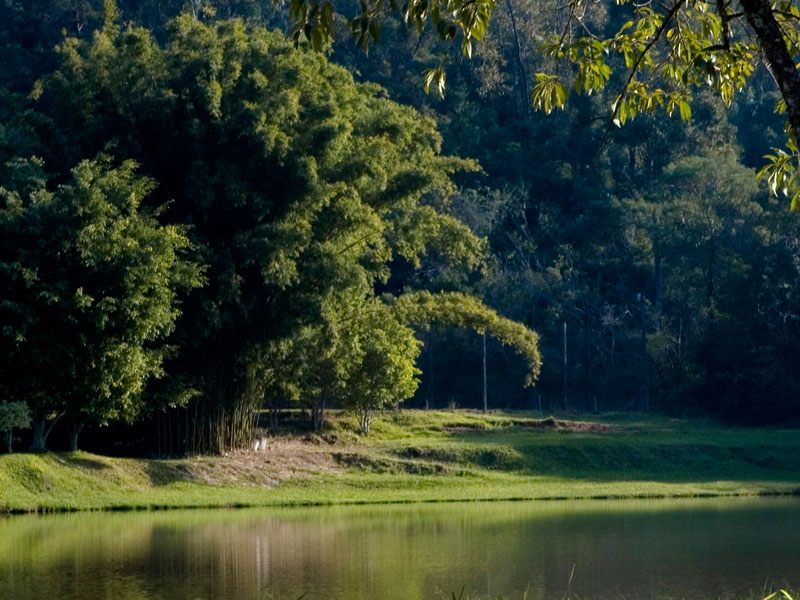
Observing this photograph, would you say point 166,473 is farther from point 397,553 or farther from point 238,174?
point 397,553

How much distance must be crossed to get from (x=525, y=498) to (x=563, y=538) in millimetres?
8364

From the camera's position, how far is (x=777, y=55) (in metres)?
8.12

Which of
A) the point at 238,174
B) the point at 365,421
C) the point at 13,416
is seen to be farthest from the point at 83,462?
the point at 365,421

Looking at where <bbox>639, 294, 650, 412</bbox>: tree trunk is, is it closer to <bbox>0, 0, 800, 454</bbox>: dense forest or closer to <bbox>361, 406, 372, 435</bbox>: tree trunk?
<bbox>0, 0, 800, 454</bbox>: dense forest

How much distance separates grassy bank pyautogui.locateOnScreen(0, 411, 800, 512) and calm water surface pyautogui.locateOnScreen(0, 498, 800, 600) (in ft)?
6.84

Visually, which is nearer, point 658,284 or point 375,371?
point 375,371

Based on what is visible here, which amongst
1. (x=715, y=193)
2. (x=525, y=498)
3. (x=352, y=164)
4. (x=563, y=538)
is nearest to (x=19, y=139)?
(x=352, y=164)

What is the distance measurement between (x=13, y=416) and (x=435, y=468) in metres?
11.0

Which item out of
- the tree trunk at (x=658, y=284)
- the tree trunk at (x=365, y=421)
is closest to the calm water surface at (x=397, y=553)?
the tree trunk at (x=365, y=421)

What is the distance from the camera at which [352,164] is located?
2995 cm

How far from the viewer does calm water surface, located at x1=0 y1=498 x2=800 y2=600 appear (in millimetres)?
14117

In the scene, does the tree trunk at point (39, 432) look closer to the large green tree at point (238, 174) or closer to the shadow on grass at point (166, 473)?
the shadow on grass at point (166, 473)

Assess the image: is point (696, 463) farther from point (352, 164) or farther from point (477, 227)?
point (477, 227)

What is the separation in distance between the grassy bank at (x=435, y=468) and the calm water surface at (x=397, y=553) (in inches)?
82.1
